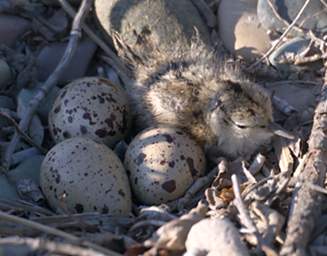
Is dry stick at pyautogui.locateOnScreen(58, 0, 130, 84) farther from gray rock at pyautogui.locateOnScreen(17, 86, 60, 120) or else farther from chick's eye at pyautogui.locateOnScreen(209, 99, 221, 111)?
chick's eye at pyautogui.locateOnScreen(209, 99, 221, 111)

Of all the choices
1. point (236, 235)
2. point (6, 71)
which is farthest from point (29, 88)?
point (236, 235)

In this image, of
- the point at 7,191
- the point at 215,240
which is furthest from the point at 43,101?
the point at 215,240

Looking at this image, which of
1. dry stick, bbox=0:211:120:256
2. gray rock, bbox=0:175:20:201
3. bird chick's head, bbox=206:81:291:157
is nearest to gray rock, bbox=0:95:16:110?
gray rock, bbox=0:175:20:201

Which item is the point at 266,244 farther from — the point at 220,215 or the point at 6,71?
the point at 6,71

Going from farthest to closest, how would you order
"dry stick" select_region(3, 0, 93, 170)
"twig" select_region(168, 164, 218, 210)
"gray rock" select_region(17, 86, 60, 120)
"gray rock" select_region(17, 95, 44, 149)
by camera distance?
"gray rock" select_region(17, 86, 60, 120) < "gray rock" select_region(17, 95, 44, 149) < "dry stick" select_region(3, 0, 93, 170) < "twig" select_region(168, 164, 218, 210)

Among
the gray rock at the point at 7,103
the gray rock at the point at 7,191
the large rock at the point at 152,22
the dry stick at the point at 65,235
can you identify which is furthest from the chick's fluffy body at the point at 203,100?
the dry stick at the point at 65,235

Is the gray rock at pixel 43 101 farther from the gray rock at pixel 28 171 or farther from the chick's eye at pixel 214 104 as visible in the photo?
the chick's eye at pixel 214 104

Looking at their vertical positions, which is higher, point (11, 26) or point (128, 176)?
point (11, 26)
